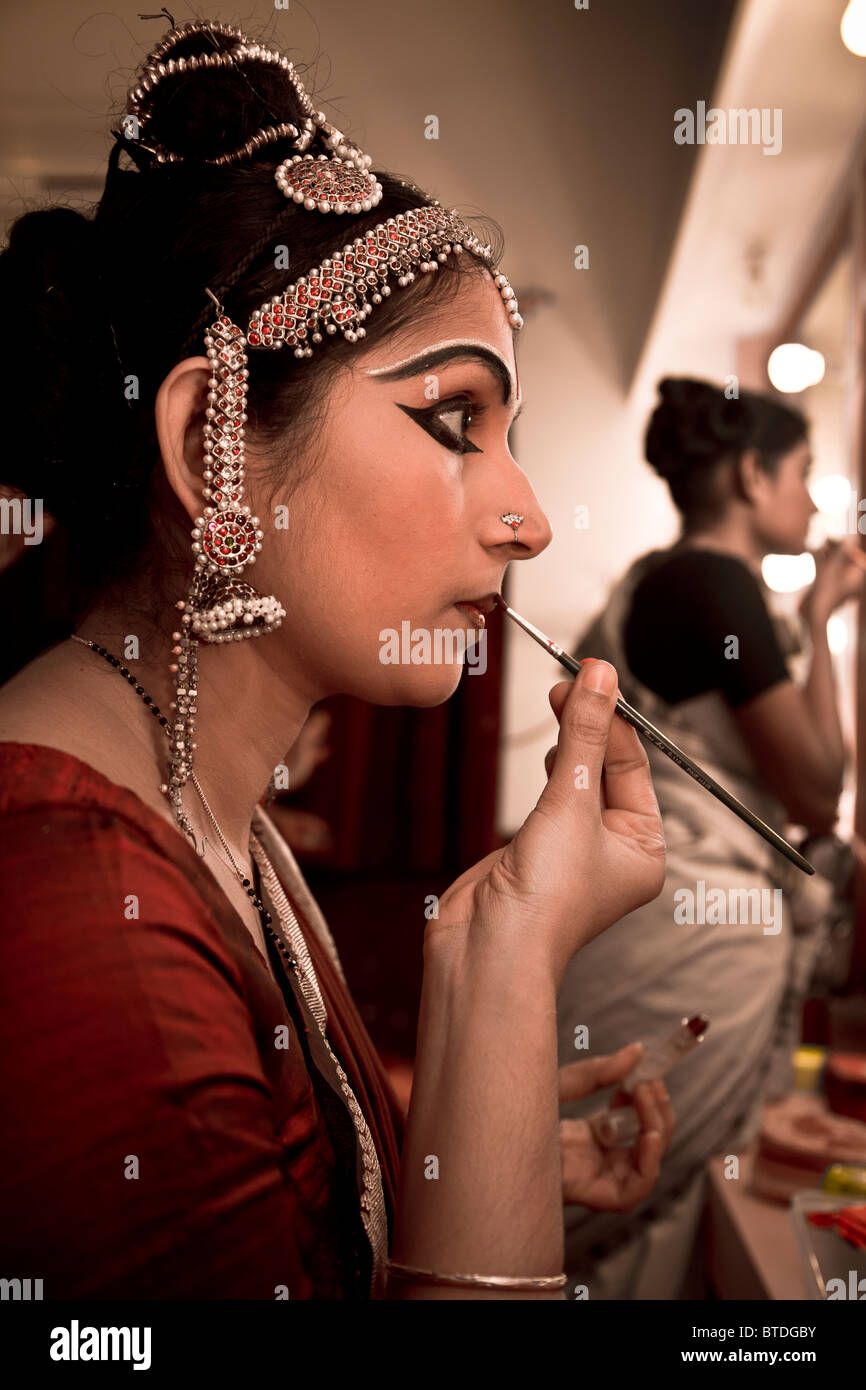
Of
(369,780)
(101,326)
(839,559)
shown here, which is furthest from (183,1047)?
(369,780)

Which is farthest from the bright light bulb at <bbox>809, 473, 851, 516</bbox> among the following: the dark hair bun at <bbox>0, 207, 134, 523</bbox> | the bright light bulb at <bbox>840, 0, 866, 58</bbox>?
the dark hair bun at <bbox>0, 207, 134, 523</bbox>

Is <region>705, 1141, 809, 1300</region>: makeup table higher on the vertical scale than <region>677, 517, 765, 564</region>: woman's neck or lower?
lower

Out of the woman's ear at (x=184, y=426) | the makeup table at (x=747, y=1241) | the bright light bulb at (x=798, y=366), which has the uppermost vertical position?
the bright light bulb at (x=798, y=366)

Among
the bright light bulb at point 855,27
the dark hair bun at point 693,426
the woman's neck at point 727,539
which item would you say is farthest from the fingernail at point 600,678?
the bright light bulb at point 855,27

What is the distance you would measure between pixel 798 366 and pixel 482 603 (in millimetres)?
1565

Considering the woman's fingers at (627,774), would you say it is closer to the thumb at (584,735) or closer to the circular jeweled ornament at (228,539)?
the thumb at (584,735)

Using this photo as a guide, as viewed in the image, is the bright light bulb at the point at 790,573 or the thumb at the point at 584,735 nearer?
the thumb at the point at 584,735

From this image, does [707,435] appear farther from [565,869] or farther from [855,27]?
[565,869]

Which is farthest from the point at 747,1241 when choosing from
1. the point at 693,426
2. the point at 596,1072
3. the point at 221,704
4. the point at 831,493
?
the point at 831,493

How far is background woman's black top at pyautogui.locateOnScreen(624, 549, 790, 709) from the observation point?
4.42 ft

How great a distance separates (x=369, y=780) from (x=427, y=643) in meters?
1.92

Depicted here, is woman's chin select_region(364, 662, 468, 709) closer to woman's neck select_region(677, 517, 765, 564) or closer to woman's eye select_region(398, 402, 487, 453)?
woman's eye select_region(398, 402, 487, 453)

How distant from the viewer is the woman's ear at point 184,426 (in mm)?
584
